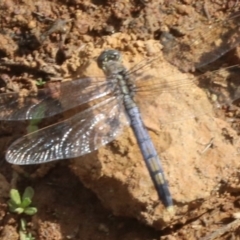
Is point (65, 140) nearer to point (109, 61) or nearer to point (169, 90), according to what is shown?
point (109, 61)

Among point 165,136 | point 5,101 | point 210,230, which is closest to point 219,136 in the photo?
point 165,136

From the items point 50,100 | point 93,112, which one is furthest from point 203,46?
point 50,100

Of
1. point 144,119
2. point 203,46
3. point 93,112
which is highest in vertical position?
point 203,46

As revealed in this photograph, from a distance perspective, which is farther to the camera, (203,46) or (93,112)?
(203,46)

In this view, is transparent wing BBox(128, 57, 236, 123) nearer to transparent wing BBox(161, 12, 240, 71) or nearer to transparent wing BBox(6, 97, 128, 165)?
transparent wing BBox(161, 12, 240, 71)

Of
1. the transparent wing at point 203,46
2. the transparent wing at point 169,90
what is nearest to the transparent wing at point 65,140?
the transparent wing at point 169,90

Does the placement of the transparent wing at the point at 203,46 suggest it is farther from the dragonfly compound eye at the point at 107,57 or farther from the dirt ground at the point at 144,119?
the dragonfly compound eye at the point at 107,57
